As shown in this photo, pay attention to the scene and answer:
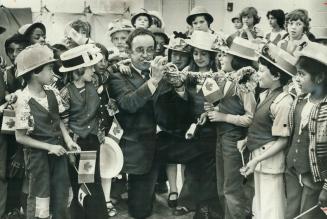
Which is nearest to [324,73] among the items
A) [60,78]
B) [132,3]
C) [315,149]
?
[315,149]

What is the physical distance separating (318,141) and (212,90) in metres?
1.02

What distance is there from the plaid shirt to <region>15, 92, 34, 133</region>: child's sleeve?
1839 millimetres

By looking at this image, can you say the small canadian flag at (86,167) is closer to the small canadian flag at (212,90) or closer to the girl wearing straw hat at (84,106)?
the girl wearing straw hat at (84,106)

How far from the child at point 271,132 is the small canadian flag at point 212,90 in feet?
→ 1.14

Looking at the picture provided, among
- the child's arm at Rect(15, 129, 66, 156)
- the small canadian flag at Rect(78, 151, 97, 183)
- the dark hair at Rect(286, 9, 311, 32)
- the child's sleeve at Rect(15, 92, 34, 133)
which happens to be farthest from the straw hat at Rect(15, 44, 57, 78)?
the dark hair at Rect(286, 9, 311, 32)

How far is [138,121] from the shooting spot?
13.1 ft

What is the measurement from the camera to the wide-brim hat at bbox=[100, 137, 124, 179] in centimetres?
394

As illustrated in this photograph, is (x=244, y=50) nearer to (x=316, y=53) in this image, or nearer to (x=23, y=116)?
(x=316, y=53)

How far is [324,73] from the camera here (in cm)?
280

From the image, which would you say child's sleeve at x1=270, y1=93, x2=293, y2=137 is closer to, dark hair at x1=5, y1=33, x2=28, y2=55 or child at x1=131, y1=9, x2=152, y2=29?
dark hair at x1=5, y1=33, x2=28, y2=55

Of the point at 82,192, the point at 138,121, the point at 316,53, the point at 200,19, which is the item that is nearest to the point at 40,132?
the point at 82,192

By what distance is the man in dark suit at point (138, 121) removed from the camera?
3844 mm

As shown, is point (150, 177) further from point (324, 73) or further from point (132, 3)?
point (132, 3)

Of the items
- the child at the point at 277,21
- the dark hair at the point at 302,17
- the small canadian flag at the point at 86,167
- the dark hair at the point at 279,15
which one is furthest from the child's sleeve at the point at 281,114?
the dark hair at the point at 279,15
